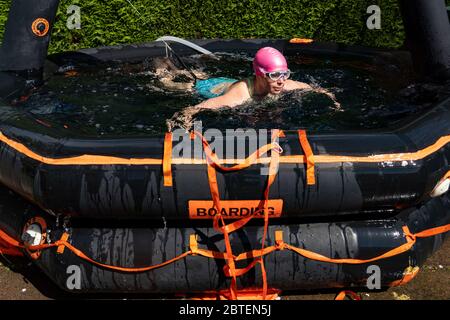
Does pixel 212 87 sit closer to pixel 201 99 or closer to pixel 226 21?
pixel 201 99

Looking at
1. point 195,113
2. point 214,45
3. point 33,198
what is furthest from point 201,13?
point 33,198

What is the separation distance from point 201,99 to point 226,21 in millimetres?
3126

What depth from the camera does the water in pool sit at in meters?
4.20

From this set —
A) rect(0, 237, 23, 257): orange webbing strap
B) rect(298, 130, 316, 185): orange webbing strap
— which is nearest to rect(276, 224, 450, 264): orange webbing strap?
rect(298, 130, 316, 185): orange webbing strap

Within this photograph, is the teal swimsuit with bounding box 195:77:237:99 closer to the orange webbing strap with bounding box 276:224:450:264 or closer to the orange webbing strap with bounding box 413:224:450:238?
the orange webbing strap with bounding box 276:224:450:264

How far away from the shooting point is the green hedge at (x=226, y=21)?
732 cm

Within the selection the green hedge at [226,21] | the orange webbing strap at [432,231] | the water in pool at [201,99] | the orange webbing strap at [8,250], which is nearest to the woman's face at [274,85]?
the water in pool at [201,99]

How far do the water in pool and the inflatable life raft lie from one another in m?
0.70

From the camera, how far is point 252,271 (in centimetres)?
317

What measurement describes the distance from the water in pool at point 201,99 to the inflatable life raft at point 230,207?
697 millimetres

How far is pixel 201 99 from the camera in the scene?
16.2ft

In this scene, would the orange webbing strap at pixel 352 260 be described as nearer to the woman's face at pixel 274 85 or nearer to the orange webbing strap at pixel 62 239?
the orange webbing strap at pixel 62 239

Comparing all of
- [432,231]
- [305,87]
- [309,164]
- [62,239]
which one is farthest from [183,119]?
[432,231]

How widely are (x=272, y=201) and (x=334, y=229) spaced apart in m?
0.48
